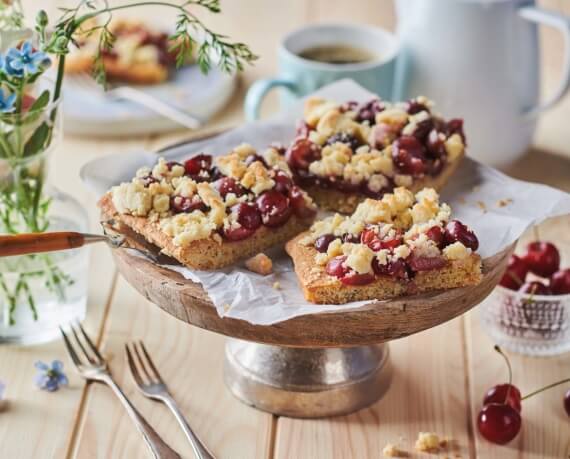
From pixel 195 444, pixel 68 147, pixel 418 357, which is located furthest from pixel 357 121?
pixel 68 147

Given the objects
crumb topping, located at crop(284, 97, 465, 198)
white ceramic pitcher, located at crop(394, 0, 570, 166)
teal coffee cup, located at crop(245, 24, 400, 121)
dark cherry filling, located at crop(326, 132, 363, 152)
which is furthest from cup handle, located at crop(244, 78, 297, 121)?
dark cherry filling, located at crop(326, 132, 363, 152)

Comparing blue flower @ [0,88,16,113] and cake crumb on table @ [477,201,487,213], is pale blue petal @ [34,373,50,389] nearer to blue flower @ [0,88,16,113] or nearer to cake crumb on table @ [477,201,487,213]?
blue flower @ [0,88,16,113]

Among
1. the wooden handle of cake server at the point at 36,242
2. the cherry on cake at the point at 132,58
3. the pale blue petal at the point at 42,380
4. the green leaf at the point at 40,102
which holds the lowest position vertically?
the pale blue petal at the point at 42,380

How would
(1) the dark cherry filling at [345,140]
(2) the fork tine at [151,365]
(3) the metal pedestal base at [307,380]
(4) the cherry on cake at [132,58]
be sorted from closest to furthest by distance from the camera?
(3) the metal pedestal base at [307,380] < (2) the fork tine at [151,365] < (1) the dark cherry filling at [345,140] < (4) the cherry on cake at [132,58]

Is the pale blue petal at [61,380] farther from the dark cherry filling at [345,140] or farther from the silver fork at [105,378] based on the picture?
the dark cherry filling at [345,140]

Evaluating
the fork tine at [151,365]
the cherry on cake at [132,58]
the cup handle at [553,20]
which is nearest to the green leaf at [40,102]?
the fork tine at [151,365]

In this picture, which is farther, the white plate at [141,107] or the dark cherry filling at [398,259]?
the white plate at [141,107]

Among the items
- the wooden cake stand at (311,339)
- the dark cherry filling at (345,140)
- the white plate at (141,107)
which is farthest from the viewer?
the white plate at (141,107)

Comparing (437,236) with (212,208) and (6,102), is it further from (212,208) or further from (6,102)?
(6,102)

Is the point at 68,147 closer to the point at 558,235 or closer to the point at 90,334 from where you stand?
the point at 90,334
